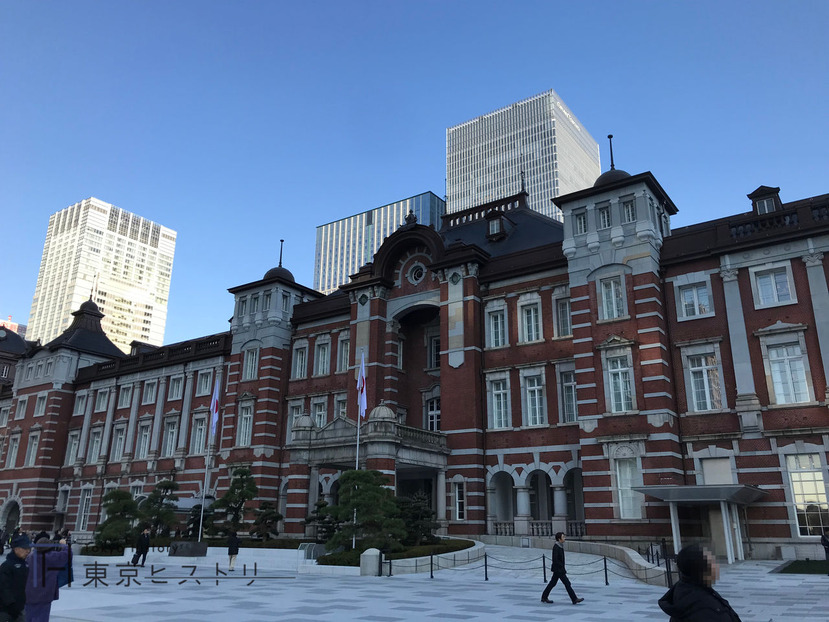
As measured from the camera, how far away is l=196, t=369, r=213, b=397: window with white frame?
149 ft

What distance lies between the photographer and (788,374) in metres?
25.3

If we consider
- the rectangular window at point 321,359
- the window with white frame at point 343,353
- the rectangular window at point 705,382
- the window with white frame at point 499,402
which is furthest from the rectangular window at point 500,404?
the rectangular window at point 321,359

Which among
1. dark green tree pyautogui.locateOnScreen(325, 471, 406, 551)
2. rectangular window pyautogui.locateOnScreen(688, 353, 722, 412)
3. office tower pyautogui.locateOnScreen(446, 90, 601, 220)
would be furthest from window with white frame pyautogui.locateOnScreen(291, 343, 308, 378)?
office tower pyautogui.locateOnScreen(446, 90, 601, 220)

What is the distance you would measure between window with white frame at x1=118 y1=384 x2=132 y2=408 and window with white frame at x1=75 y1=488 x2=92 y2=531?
643 centimetres

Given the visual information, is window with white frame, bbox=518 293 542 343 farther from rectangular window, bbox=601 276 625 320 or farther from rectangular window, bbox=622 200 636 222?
rectangular window, bbox=622 200 636 222

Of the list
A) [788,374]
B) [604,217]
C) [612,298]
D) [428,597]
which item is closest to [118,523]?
[428,597]

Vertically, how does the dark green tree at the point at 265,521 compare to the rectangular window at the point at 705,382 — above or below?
below

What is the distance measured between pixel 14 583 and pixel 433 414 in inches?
1114

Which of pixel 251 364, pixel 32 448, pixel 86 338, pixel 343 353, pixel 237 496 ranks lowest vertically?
pixel 237 496

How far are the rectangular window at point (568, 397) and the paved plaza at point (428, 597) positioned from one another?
24.1ft

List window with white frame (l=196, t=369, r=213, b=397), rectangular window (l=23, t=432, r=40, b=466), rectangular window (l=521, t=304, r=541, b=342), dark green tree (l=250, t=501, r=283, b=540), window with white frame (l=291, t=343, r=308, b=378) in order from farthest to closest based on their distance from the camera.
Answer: rectangular window (l=23, t=432, r=40, b=466)
window with white frame (l=196, t=369, r=213, b=397)
window with white frame (l=291, t=343, r=308, b=378)
rectangular window (l=521, t=304, r=541, b=342)
dark green tree (l=250, t=501, r=283, b=540)

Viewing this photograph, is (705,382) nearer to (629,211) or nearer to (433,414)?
(629,211)

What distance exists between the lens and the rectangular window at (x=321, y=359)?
39588 mm

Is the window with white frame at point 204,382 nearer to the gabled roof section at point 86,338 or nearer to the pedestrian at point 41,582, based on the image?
the gabled roof section at point 86,338
